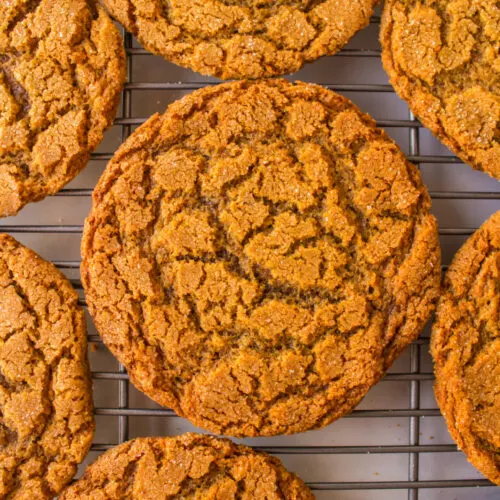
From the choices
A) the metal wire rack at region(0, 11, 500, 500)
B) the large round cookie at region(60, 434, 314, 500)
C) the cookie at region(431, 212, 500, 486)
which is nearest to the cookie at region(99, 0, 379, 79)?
the metal wire rack at region(0, 11, 500, 500)

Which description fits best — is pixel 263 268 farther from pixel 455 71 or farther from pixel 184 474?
pixel 455 71

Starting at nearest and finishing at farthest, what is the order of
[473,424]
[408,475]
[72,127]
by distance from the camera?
[473,424]
[72,127]
[408,475]

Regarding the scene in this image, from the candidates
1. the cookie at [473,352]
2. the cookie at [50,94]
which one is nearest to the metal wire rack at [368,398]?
the cookie at [50,94]

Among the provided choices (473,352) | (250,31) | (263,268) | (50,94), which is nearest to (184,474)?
(263,268)

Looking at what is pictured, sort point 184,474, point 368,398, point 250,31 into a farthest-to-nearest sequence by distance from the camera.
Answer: point 368,398, point 250,31, point 184,474

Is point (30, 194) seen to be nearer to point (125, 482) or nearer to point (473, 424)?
point (125, 482)

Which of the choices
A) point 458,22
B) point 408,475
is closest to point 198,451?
point 408,475
